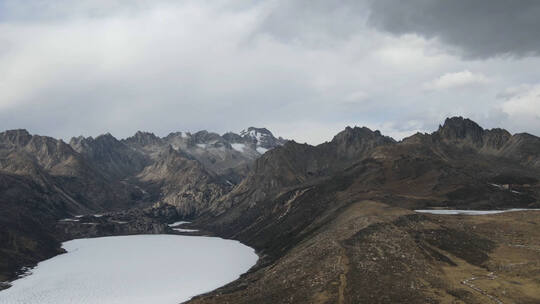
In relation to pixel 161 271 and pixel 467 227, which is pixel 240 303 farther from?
pixel 161 271

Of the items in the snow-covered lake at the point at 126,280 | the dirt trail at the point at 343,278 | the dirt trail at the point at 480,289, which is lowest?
the snow-covered lake at the point at 126,280

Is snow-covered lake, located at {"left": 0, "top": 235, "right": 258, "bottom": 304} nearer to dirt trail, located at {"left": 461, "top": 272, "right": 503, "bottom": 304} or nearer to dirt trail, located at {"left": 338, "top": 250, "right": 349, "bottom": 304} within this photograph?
dirt trail, located at {"left": 338, "top": 250, "right": 349, "bottom": 304}

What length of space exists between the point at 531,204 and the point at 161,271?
14143cm

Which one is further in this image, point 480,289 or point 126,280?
point 126,280

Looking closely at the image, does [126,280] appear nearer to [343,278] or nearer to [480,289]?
[343,278]

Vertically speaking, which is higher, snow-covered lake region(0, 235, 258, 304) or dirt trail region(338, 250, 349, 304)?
dirt trail region(338, 250, 349, 304)

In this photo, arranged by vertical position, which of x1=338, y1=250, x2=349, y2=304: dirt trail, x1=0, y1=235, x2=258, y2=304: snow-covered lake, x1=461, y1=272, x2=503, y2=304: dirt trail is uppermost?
x1=338, y1=250, x2=349, y2=304: dirt trail

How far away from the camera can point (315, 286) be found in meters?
80.8

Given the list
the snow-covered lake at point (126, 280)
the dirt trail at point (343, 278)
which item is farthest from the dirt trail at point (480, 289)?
the snow-covered lake at point (126, 280)

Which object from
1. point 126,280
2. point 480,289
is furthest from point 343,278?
point 126,280

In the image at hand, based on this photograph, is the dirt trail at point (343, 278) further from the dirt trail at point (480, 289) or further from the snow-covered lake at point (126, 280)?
the snow-covered lake at point (126, 280)

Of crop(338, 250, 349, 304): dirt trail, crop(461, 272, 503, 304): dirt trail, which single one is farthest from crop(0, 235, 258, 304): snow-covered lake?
crop(461, 272, 503, 304): dirt trail

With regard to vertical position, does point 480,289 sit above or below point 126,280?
above

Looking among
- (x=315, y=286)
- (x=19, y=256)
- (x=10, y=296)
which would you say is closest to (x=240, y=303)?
(x=315, y=286)
